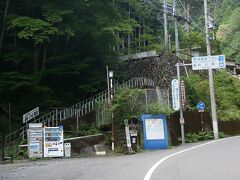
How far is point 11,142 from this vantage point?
87.1 ft

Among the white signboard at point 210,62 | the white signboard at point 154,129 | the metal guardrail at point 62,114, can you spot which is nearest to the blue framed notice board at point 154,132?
the white signboard at point 154,129

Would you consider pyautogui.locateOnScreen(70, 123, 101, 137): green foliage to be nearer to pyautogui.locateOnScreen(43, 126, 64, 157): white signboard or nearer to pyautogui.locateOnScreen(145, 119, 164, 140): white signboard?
pyautogui.locateOnScreen(145, 119, 164, 140): white signboard

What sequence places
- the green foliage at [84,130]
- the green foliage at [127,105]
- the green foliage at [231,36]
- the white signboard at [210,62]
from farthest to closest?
the green foliage at [231,36] → the white signboard at [210,62] → the green foliage at [84,130] → the green foliage at [127,105]

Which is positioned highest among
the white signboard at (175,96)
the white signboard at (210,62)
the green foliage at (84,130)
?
the white signboard at (210,62)

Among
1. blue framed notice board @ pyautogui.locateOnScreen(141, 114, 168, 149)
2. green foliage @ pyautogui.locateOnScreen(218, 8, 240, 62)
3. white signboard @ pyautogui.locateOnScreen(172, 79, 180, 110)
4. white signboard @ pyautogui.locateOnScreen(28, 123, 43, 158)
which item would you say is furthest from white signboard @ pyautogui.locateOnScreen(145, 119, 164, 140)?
green foliage @ pyautogui.locateOnScreen(218, 8, 240, 62)

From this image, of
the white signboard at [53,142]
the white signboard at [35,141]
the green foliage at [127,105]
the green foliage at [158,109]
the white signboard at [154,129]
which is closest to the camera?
the white signboard at [35,141]

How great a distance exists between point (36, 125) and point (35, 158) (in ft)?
5.92

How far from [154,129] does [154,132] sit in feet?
0.67

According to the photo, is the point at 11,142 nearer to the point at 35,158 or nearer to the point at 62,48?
the point at 35,158

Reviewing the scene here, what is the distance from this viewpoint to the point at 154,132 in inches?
1032

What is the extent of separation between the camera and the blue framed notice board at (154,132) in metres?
26.0

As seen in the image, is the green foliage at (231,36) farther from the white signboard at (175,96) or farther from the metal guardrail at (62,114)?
the metal guardrail at (62,114)

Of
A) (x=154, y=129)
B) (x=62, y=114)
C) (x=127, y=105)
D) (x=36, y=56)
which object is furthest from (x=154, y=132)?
(x=36, y=56)

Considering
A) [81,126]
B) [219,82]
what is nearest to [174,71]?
[219,82]
